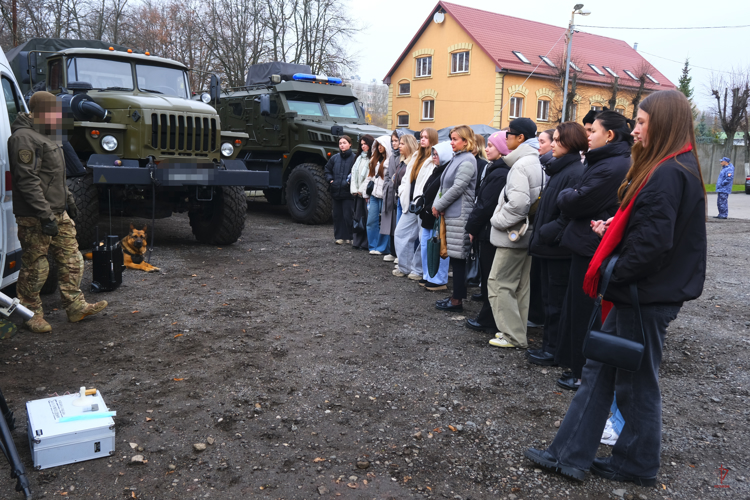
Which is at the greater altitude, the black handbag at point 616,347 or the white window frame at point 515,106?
the white window frame at point 515,106

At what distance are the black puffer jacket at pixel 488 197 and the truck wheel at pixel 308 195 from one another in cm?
583

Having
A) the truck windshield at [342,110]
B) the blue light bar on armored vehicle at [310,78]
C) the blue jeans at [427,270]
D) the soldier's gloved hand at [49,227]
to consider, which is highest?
the blue light bar on armored vehicle at [310,78]

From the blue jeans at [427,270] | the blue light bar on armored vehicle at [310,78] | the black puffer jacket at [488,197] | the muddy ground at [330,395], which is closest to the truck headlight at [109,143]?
the muddy ground at [330,395]

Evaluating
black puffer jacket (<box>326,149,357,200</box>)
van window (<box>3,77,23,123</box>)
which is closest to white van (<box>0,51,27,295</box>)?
van window (<box>3,77,23,123</box>)

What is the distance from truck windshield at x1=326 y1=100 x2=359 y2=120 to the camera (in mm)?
11742

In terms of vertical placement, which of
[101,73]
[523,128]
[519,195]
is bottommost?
[519,195]

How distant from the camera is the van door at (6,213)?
13.6ft

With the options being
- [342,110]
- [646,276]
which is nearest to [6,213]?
[646,276]

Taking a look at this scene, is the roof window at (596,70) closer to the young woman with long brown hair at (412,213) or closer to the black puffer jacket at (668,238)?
the young woman with long brown hair at (412,213)

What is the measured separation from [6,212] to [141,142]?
3.42 m

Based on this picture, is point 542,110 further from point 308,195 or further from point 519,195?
point 519,195

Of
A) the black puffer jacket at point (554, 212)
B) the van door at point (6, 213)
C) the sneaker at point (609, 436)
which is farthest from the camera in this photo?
the van door at point (6, 213)

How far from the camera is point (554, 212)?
4.09 metres

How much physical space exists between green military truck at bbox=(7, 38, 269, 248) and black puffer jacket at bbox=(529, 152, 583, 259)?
4.58m
